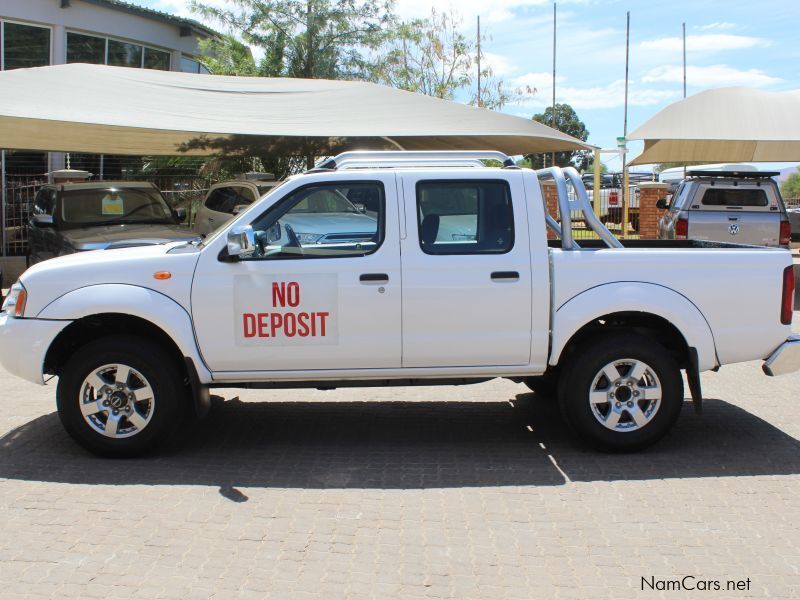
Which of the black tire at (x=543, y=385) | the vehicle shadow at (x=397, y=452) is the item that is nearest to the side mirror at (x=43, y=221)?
the vehicle shadow at (x=397, y=452)

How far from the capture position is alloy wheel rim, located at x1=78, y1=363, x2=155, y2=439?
5793mm

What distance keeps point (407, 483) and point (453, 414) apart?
1759 mm

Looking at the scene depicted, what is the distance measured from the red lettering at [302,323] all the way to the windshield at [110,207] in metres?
7.50

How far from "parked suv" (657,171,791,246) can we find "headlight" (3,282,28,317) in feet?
34.9

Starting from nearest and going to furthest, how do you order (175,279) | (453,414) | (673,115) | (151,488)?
(151,488)
(175,279)
(453,414)
(673,115)

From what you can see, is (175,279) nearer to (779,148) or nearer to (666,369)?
(666,369)

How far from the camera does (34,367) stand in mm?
5809

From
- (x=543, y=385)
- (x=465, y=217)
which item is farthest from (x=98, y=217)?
(x=465, y=217)

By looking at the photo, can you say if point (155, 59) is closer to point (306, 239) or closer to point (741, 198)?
point (741, 198)

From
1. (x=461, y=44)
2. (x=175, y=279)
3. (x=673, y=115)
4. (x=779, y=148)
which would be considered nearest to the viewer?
(x=175, y=279)

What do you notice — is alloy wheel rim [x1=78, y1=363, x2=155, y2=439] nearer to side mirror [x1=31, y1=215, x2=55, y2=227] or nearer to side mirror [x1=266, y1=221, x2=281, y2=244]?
side mirror [x1=266, y1=221, x2=281, y2=244]

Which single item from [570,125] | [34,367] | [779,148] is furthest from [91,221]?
[570,125]

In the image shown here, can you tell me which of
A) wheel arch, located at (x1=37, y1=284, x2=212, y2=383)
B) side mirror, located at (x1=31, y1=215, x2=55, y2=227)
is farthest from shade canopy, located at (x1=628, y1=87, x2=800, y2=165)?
wheel arch, located at (x1=37, y1=284, x2=212, y2=383)

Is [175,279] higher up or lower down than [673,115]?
lower down
